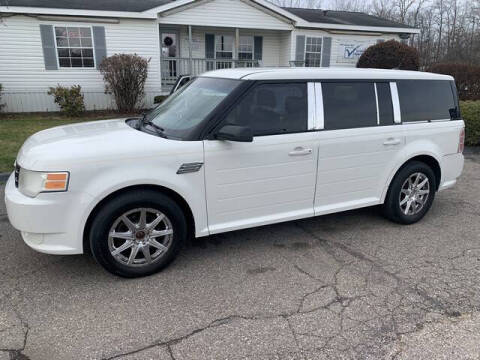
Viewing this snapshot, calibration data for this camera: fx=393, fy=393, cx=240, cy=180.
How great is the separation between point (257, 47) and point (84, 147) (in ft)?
52.0

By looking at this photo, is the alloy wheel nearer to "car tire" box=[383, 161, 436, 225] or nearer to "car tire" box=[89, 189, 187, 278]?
"car tire" box=[89, 189, 187, 278]

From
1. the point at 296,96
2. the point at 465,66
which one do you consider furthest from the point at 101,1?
the point at 296,96

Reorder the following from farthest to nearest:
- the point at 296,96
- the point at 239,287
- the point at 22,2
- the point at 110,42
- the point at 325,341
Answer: the point at 110,42
the point at 22,2
the point at 296,96
the point at 239,287
the point at 325,341

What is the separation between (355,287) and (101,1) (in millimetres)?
15441

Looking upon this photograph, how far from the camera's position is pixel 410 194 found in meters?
4.77

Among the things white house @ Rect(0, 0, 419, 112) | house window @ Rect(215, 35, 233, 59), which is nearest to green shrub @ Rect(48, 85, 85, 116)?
white house @ Rect(0, 0, 419, 112)

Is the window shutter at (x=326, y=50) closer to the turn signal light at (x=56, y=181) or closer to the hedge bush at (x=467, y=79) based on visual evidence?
the hedge bush at (x=467, y=79)

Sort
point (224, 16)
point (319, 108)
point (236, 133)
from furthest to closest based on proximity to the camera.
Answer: point (224, 16) < point (319, 108) < point (236, 133)

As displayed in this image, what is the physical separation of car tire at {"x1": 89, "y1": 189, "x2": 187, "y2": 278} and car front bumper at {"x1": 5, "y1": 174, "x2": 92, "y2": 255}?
149mm

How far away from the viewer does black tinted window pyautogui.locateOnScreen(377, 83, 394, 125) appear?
435 cm

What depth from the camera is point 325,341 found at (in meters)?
2.72

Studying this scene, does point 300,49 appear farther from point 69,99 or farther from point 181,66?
point 69,99

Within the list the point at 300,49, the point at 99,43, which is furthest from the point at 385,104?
the point at 300,49

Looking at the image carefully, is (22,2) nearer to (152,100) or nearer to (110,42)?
(110,42)
